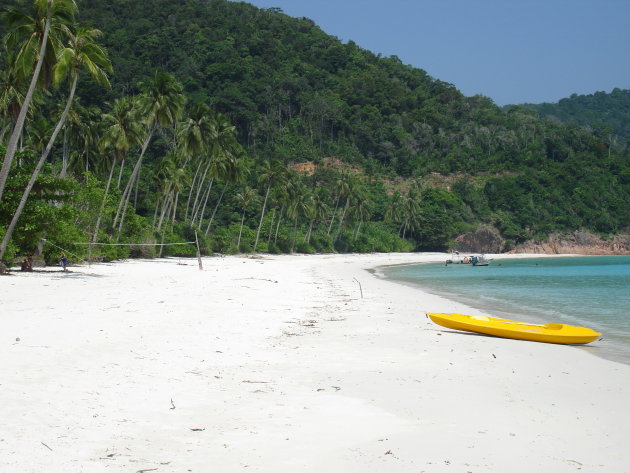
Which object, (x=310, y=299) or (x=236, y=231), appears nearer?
(x=310, y=299)

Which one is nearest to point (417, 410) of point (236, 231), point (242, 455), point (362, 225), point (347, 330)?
point (242, 455)

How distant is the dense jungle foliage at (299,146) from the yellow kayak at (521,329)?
96.9ft

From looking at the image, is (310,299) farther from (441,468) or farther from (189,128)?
(189,128)

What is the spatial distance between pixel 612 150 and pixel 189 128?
111927 mm

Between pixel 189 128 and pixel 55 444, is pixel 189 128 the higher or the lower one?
the higher one

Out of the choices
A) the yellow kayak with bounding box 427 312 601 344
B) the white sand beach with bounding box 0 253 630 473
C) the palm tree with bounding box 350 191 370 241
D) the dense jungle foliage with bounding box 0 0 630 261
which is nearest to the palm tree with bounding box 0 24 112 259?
the white sand beach with bounding box 0 253 630 473

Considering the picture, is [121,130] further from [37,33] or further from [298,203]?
[298,203]

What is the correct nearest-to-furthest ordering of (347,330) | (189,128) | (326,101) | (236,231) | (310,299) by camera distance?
(347,330)
(310,299)
(189,128)
(236,231)
(326,101)

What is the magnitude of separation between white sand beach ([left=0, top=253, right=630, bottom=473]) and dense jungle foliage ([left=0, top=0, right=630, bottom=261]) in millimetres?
29210

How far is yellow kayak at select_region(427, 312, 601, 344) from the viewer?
40.3 ft

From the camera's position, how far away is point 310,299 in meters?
19.8

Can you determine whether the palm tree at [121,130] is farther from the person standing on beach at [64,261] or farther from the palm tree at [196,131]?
the person standing on beach at [64,261]

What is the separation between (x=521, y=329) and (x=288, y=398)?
297 inches

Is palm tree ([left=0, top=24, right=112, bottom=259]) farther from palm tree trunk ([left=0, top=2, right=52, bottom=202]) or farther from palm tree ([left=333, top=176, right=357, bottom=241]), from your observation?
palm tree ([left=333, top=176, right=357, bottom=241])
